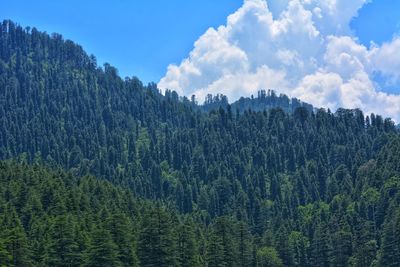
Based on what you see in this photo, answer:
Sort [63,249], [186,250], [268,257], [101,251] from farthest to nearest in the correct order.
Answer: [268,257] < [186,250] < [63,249] < [101,251]

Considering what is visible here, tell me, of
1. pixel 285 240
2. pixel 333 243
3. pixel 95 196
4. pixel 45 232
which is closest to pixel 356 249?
pixel 333 243

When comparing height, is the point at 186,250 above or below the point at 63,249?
below

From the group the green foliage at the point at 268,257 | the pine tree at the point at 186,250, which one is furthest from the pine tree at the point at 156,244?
the green foliage at the point at 268,257

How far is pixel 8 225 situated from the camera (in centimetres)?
10238

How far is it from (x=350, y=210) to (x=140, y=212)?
7442 cm

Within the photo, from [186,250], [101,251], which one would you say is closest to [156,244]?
[101,251]

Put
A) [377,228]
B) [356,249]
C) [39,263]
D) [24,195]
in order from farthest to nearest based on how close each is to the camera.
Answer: [377,228]
[356,249]
[24,195]
[39,263]

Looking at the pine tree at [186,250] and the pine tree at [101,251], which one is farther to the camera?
the pine tree at [186,250]

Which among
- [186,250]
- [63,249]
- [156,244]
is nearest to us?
[63,249]

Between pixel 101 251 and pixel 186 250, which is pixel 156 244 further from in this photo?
pixel 186 250

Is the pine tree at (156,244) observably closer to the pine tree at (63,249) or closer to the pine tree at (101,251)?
the pine tree at (101,251)

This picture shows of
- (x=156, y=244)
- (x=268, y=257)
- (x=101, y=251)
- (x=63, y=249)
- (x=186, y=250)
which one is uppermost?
(x=156, y=244)

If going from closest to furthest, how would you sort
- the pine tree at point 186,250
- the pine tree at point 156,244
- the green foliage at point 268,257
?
the pine tree at point 156,244 → the pine tree at point 186,250 → the green foliage at point 268,257

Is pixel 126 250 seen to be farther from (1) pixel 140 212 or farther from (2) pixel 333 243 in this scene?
(2) pixel 333 243
